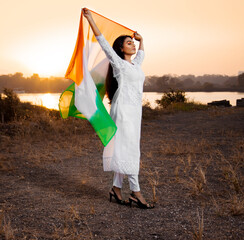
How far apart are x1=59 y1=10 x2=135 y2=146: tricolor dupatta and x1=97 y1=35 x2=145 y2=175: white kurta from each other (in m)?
0.13

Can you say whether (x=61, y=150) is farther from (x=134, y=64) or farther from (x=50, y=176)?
(x=134, y=64)

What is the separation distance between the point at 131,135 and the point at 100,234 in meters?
1.04

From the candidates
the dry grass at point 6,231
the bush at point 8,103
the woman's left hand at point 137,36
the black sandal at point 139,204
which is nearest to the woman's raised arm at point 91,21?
the woman's left hand at point 137,36

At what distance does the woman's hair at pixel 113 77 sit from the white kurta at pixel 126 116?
178mm

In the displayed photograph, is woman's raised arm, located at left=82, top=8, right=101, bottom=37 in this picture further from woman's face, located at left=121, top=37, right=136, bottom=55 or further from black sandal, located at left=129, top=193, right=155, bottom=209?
black sandal, located at left=129, top=193, right=155, bottom=209

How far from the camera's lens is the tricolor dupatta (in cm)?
326

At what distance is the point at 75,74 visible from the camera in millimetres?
3467

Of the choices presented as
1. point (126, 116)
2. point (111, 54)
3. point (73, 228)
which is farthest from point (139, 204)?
point (111, 54)

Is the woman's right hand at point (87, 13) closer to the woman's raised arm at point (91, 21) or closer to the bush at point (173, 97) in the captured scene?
the woman's raised arm at point (91, 21)

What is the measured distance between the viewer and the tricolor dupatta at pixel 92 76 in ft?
10.7

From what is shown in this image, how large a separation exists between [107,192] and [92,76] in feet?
4.95

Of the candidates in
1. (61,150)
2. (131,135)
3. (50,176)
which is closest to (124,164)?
(131,135)

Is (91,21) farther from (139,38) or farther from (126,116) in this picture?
(126,116)

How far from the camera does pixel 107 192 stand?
4.02m
